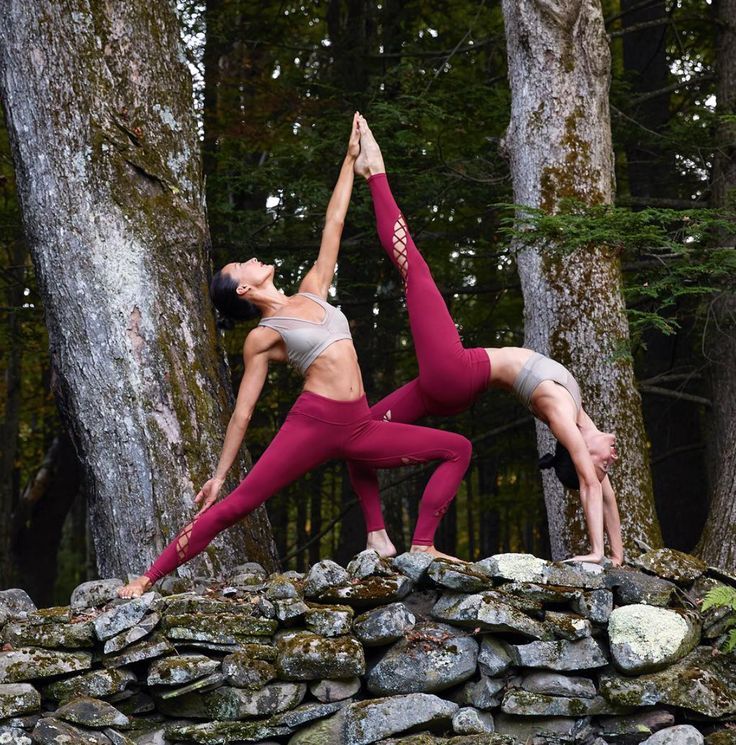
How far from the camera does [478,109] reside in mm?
10766

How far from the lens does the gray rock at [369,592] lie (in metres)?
5.09

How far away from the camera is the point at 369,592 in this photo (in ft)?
16.7

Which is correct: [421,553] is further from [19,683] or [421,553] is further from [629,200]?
[629,200]

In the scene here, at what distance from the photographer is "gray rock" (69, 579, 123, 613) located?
5090 millimetres

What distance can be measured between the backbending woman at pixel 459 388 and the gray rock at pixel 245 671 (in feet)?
3.08

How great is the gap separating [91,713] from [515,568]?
203 cm

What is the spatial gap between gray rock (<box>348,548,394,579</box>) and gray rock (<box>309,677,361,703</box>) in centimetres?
49

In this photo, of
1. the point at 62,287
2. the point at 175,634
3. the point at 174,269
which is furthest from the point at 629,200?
the point at 175,634

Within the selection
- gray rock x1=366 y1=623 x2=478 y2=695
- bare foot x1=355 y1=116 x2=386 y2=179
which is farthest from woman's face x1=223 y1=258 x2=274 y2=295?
gray rock x1=366 y1=623 x2=478 y2=695

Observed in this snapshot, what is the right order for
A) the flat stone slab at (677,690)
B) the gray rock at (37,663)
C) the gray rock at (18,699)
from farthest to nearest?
Result: the flat stone slab at (677,690) < the gray rock at (37,663) < the gray rock at (18,699)

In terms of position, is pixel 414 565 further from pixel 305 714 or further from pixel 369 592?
pixel 305 714

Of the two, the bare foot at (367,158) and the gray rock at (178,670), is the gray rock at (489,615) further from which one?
the bare foot at (367,158)

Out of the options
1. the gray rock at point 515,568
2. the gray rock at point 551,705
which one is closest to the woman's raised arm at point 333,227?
the gray rock at point 515,568

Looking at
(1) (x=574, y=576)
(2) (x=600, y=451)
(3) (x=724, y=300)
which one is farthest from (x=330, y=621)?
(3) (x=724, y=300)
